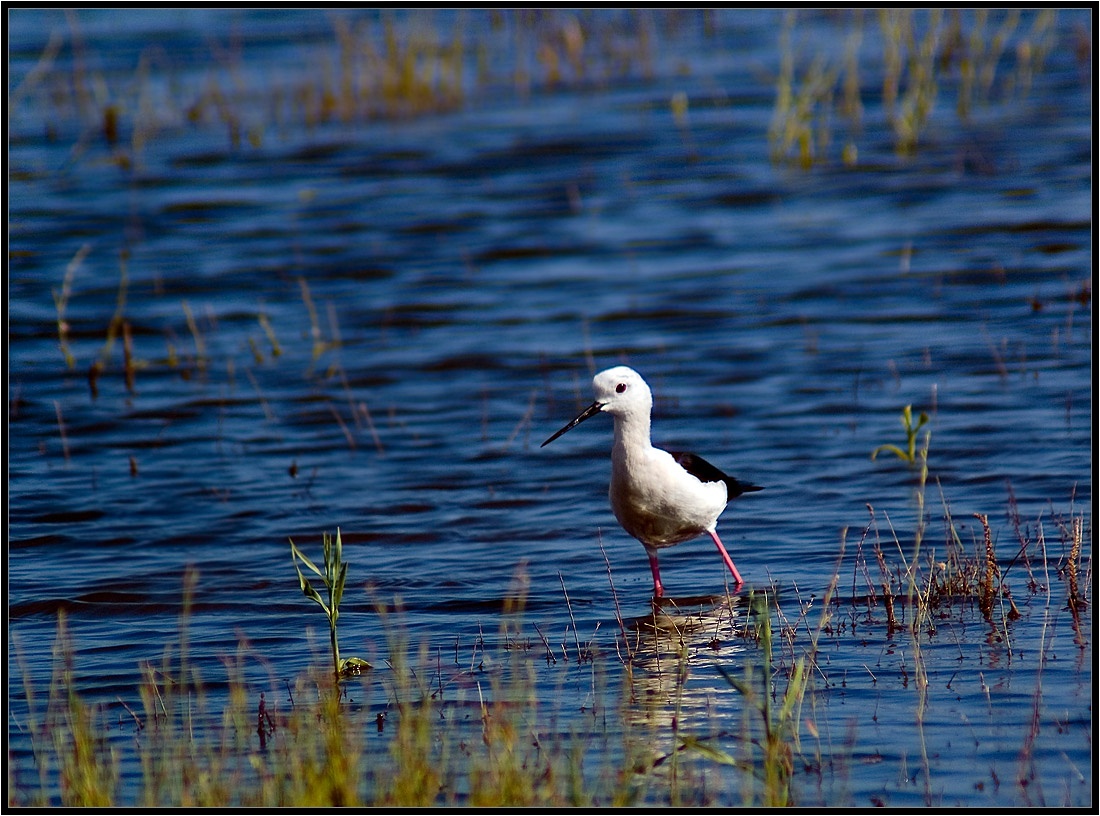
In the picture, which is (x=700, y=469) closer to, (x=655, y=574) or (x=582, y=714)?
(x=655, y=574)

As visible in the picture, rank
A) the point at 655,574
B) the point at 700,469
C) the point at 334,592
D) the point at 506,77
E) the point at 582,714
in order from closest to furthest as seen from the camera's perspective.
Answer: the point at 334,592, the point at 582,714, the point at 655,574, the point at 700,469, the point at 506,77

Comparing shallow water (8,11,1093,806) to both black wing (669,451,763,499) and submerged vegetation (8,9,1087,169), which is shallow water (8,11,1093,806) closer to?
submerged vegetation (8,9,1087,169)

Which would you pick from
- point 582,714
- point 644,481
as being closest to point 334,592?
point 582,714

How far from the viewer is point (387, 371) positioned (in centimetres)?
1204

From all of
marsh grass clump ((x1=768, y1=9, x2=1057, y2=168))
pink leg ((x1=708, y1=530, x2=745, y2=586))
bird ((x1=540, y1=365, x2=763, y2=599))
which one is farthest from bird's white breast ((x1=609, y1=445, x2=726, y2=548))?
marsh grass clump ((x1=768, y1=9, x2=1057, y2=168))

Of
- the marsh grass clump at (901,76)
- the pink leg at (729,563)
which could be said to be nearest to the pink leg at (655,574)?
the pink leg at (729,563)

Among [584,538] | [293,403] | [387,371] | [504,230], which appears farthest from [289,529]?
[504,230]

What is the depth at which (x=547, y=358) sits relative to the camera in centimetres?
1210

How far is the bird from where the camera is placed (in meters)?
7.33

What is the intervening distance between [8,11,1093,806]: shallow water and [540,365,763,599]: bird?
44 centimetres

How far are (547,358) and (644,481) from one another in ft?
15.9

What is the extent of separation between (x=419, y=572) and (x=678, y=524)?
1.57 meters

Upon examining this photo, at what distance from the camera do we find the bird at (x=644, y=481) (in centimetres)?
733

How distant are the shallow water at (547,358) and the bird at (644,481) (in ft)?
1.45
